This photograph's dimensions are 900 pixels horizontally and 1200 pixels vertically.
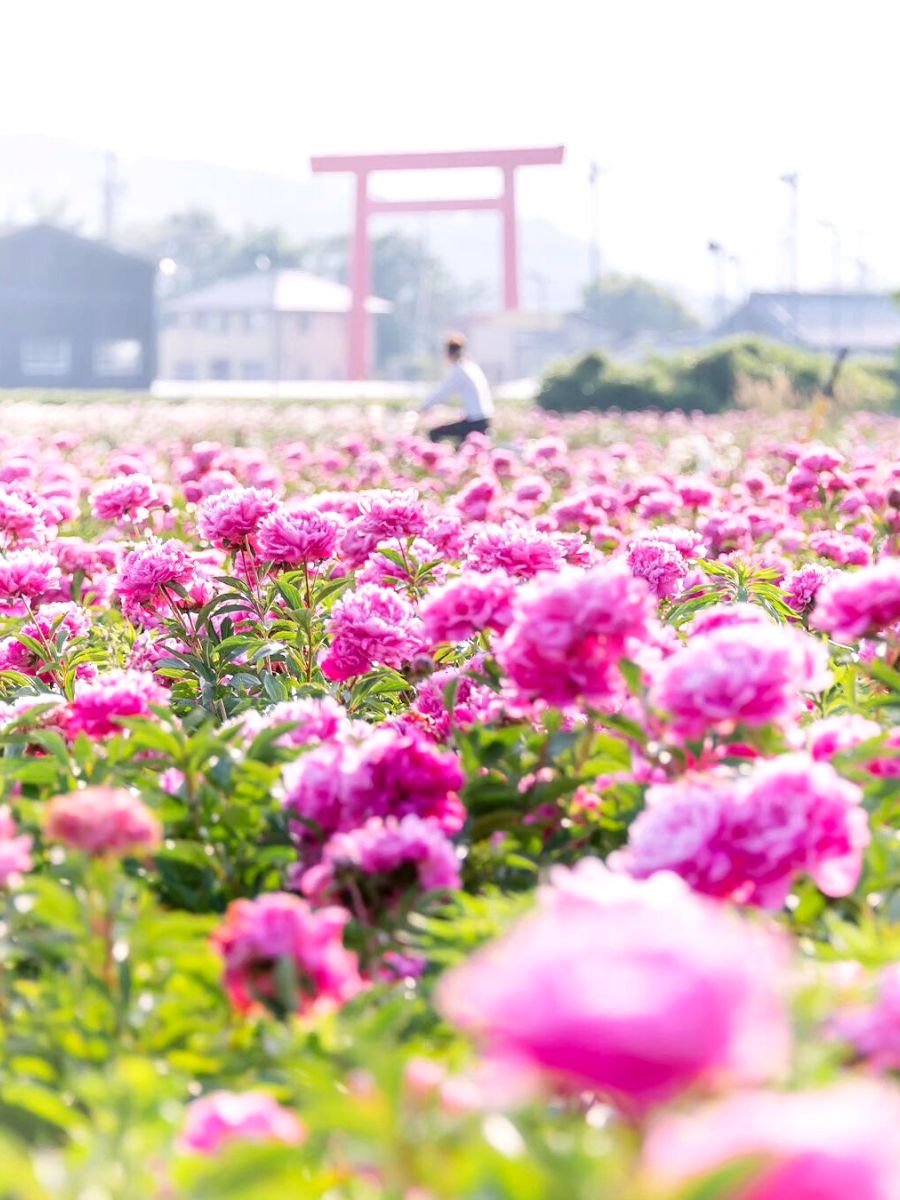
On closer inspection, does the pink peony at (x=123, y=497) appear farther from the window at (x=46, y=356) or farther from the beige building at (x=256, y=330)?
the beige building at (x=256, y=330)

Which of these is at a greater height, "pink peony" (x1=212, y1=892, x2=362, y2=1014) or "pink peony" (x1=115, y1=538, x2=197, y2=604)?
"pink peony" (x1=115, y1=538, x2=197, y2=604)

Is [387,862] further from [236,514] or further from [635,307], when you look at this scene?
[635,307]

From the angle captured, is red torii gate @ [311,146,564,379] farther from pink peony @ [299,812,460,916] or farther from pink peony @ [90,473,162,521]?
pink peony @ [299,812,460,916]

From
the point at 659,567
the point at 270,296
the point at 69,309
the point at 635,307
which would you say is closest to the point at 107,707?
Answer: the point at 659,567

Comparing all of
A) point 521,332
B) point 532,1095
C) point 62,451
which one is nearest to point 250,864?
point 532,1095

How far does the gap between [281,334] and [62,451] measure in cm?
8344

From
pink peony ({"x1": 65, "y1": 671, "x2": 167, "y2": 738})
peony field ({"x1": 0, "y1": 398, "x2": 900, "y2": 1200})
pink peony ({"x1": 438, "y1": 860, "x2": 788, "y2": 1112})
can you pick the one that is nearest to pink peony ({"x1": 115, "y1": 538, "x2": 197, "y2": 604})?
peony field ({"x1": 0, "y1": 398, "x2": 900, "y2": 1200})

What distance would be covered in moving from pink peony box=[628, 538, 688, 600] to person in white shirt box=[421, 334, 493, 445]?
867 centimetres

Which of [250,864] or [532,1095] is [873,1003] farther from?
[250,864]

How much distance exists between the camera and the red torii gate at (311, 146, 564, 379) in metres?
45.8

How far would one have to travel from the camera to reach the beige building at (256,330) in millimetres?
94000

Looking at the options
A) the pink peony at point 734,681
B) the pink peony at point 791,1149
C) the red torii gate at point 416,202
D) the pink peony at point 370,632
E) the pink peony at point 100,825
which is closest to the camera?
the pink peony at point 791,1149

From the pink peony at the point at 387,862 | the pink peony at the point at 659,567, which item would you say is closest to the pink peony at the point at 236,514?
the pink peony at the point at 659,567

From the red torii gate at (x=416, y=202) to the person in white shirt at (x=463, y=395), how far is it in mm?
32597
